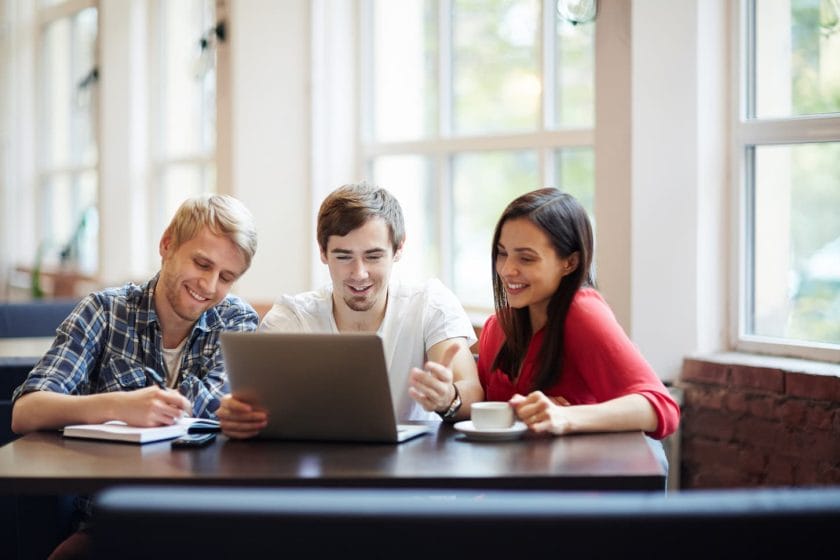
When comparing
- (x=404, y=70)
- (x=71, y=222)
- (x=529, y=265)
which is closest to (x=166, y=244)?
(x=529, y=265)

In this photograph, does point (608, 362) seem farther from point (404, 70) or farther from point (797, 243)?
point (404, 70)

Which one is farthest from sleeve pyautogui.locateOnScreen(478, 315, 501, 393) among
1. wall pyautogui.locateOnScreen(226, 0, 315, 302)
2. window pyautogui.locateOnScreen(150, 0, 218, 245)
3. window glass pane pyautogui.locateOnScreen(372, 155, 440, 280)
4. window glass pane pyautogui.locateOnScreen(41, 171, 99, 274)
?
window glass pane pyautogui.locateOnScreen(41, 171, 99, 274)

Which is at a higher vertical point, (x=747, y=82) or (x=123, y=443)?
(x=747, y=82)

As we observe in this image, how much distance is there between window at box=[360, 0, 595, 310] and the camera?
3.74 meters

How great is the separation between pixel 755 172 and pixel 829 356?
607 mm

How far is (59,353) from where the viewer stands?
87.7 inches

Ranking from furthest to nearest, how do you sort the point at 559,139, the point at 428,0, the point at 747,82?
the point at 428,0, the point at 559,139, the point at 747,82

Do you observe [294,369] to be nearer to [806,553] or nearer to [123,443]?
[123,443]

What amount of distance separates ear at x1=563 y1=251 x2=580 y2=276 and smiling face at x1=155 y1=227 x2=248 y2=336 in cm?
71

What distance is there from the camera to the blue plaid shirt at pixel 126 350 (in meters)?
2.24

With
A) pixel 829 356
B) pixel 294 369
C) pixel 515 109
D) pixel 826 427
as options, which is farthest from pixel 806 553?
pixel 515 109

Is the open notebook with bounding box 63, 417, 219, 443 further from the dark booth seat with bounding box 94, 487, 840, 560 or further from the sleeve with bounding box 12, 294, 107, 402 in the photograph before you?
the dark booth seat with bounding box 94, 487, 840, 560

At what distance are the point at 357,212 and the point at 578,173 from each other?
60.2 inches

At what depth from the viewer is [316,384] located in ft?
6.11
